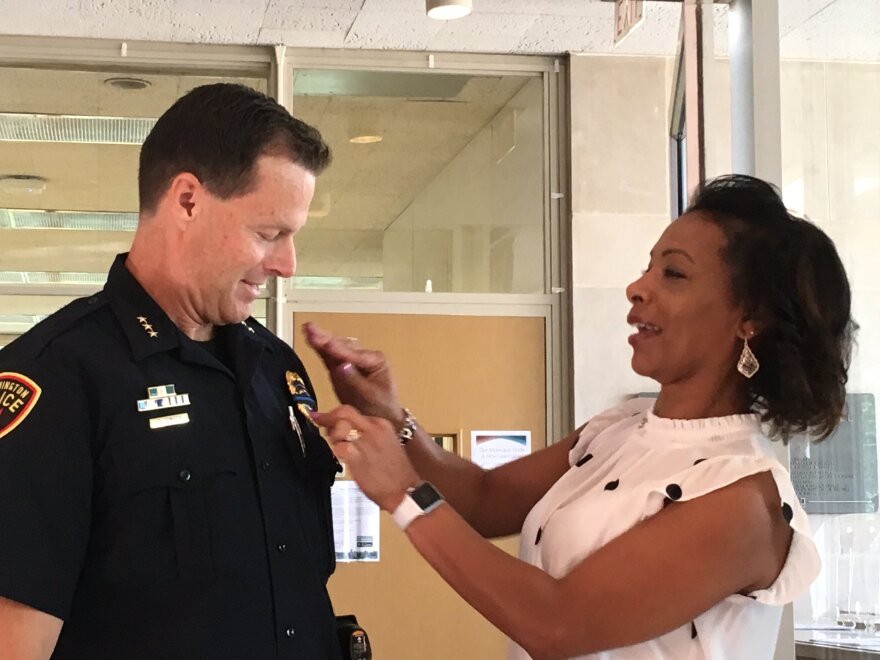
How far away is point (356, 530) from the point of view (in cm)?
429

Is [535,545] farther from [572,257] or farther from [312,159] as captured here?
[572,257]

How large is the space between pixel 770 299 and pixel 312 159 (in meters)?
0.72

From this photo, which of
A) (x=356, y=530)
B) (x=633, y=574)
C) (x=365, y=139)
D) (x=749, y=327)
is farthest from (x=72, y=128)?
(x=633, y=574)

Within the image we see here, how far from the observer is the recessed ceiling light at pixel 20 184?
4.43 m

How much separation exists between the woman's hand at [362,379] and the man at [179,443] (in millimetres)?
198

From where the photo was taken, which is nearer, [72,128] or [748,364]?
[748,364]

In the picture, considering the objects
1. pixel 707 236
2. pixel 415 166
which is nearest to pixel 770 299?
pixel 707 236

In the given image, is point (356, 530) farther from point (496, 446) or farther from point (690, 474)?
point (690, 474)

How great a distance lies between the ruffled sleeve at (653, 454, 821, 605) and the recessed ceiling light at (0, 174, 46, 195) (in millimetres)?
3556

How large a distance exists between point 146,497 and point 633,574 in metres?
0.66

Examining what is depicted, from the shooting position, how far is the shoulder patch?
132 centimetres

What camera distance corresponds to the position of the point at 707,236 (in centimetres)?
171

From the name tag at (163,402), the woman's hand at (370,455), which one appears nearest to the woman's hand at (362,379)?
the woman's hand at (370,455)

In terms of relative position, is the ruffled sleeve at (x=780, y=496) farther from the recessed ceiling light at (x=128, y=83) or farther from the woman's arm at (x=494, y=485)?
the recessed ceiling light at (x=128, y=83)
